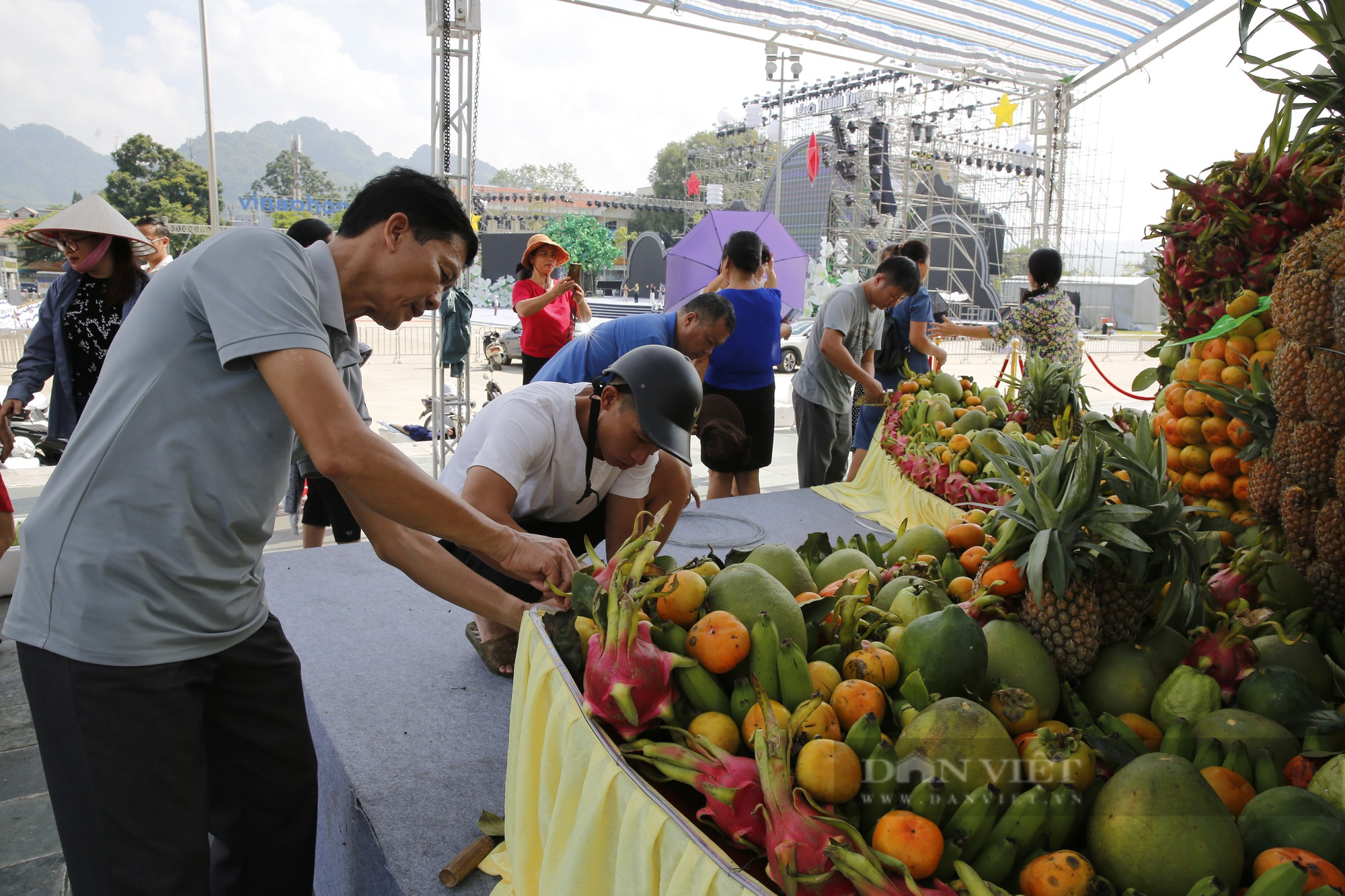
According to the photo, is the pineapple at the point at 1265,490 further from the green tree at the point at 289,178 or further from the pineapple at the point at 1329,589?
the green tree at the point at 289,178

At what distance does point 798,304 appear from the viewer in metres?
7.36

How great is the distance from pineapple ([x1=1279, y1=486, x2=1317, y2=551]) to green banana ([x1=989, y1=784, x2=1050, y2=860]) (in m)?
1.20

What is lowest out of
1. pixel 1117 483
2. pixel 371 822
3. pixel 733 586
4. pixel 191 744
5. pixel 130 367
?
pixel 371 822

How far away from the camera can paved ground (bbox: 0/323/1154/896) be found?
2.30 m

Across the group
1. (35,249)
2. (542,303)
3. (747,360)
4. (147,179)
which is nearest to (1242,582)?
(747,360)

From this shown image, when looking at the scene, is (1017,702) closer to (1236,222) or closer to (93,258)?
(1236,222)

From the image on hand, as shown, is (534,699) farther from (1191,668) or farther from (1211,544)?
(1211,544)

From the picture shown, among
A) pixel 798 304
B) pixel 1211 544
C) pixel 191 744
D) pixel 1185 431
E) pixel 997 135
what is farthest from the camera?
pixel 997 135

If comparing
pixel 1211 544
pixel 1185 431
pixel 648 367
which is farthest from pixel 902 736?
pixel 1185 431

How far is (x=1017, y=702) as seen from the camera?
4.13 ft

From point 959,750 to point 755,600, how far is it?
1.30ft

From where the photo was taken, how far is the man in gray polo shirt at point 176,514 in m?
1.31

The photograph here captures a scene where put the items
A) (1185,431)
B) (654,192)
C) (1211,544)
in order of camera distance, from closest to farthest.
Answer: (1211,544), (1185,431), (654,192)

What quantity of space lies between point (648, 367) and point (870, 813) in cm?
125
